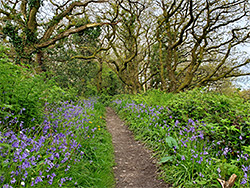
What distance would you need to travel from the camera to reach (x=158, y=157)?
408cm

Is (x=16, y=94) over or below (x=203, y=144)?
over

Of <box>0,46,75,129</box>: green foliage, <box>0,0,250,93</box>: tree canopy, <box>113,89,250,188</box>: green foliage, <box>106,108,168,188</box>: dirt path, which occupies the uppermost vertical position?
<box>0,0,250,93</box>: tree canopy

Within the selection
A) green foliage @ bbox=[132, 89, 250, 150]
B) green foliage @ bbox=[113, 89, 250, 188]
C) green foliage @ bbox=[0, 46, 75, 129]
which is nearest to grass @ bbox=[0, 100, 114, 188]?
green foliage @ bbox=[0, 46, 75, 129]

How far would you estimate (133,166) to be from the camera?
4109mm

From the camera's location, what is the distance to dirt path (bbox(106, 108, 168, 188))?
11.2 feet

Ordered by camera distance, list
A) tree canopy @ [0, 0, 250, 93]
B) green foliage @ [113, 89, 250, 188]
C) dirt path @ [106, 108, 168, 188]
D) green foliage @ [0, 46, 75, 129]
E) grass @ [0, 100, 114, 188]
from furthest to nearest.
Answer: tree canopy @ [0, 0, 250, 93], dirt path @ [106, 108, 168, 188], green foliage @ [0, 46, 75, 129], green foliage @ [113, 89, 250, 188], grass @ [0, 100, 114, 188]

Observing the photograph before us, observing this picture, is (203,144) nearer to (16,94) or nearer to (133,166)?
(133,166)

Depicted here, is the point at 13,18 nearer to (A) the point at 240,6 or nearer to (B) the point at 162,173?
(B) the point at 162,173

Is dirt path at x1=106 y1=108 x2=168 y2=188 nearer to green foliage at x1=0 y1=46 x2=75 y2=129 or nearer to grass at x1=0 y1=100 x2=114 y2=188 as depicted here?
grass at x1=0 y1=100 x2=114 y2=188

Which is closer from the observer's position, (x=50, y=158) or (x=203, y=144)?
(x=50, y=158)

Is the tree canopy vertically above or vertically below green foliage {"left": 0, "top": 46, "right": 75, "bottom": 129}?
above

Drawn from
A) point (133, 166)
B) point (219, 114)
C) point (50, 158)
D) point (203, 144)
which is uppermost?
point (219, 114)

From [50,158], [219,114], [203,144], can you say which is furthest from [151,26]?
[50,158]

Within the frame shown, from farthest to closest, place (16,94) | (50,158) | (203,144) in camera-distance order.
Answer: (203,144), (16,94), (50,158)
